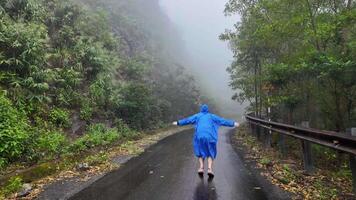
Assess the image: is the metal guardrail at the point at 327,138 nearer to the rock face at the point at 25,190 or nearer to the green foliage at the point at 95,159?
the green foliage at the point at 95,159

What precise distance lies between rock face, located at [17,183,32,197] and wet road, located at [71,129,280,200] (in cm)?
118

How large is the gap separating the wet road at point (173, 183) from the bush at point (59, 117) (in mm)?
4122

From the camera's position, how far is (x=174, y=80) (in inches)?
1420

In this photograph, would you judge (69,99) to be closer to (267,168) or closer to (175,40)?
(267,168)

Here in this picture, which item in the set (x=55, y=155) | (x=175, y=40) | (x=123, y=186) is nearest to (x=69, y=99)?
(x=55, y=155)

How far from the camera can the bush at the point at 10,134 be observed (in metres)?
8.96

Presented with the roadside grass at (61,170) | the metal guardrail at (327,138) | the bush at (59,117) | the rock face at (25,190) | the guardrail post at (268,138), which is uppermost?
the bush at (59,117)

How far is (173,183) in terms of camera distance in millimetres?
7574

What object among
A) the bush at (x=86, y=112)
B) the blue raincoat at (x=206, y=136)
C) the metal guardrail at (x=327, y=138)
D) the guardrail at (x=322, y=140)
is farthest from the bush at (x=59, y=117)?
the metal guardrail at (x=327, y=138)

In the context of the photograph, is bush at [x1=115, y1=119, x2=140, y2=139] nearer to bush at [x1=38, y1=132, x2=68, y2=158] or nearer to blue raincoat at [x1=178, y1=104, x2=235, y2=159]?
bush at [x1=38, y1=132, x2=68, y2=158]

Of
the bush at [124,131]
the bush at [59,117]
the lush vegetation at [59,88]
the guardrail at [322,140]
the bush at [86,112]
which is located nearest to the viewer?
the guardrail at [322,140]

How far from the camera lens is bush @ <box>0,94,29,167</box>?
8.96 meters

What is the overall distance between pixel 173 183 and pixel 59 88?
9.10m

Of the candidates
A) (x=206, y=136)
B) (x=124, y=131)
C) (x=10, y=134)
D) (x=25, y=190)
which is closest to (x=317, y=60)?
(x=206, y=136)
